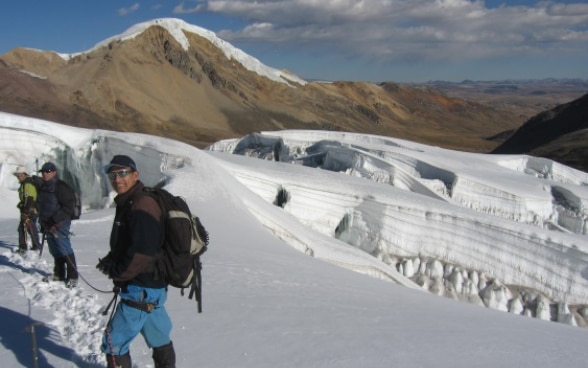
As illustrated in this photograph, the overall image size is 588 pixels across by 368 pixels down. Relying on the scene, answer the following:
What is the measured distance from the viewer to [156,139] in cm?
1477

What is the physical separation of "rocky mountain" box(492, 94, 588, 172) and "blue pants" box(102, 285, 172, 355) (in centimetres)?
3578

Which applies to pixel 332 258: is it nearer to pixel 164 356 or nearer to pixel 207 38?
pixel 164 356

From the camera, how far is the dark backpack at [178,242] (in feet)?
10.1

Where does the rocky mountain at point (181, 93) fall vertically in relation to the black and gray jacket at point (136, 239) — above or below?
above

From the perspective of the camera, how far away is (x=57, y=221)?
528 centimetres

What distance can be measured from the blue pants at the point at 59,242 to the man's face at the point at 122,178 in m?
2.40

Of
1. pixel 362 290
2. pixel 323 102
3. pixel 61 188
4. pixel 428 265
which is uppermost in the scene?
pixel 323 102

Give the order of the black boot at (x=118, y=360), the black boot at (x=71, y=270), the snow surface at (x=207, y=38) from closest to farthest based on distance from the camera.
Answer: the black boot at (x=118, y=360)
the black boot at (x=71, y=270)
the snow surface at (x=207, y=38)

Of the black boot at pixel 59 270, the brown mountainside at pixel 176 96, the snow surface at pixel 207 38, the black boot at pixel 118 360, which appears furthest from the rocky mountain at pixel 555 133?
the black boot at pixel 118 360

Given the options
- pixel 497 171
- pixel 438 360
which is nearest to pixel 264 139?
pixel 497 171

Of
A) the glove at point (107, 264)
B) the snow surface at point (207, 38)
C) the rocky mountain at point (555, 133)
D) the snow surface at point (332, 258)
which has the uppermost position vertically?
the snow surface at point (207, 38)

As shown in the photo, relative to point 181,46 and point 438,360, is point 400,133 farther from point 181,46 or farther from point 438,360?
point 438,360

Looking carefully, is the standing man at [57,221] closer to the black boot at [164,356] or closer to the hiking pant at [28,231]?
the hiking pant at [28,231]

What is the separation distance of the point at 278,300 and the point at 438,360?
178 centimetres
